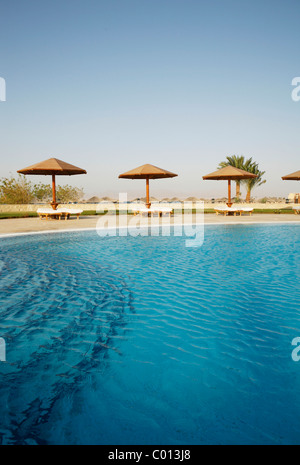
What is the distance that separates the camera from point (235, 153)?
36.5 m

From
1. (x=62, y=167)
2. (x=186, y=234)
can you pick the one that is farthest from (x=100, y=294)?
(x=62, y=167)

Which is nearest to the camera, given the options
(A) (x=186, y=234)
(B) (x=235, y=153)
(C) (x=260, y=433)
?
(C) (x=260, y=433)

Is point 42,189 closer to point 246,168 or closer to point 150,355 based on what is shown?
point 246,168

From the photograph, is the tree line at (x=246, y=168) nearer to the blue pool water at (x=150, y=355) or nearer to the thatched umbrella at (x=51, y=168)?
the thatched umbrella at (x=51, y=168)

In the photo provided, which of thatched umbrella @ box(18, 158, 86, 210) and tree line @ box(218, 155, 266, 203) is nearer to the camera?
thatched umbrella @ box(18, 158, 86, 210)

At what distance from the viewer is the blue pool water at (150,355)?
2146mm

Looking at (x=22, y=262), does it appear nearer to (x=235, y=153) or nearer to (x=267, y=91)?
(x=267, y=91)

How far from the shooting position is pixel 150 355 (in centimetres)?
317

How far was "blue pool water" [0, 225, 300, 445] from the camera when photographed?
2.15 meters

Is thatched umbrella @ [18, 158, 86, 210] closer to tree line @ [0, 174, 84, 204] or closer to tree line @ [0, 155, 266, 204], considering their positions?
tree line @ [0, 174, 84, 204]

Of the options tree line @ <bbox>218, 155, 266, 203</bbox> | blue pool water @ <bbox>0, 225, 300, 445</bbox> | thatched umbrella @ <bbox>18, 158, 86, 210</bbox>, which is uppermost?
tree line @ <bbox>218, 155, 266, 203</bbox>

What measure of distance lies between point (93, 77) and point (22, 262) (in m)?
20.4

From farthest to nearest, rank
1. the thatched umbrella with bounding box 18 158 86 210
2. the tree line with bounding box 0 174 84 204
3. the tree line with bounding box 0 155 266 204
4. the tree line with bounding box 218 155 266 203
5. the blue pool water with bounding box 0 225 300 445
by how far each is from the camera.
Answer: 1. the tree line with bounding box 218 155 266 203
2. the tree line with bounding box 0 155 266 204
3. the tree line with bounding box 0 174 84 204
4. the thatched umbrella with bounding box 18 158 86 210
5. the blue pool water with bounding box 0 225 300 445

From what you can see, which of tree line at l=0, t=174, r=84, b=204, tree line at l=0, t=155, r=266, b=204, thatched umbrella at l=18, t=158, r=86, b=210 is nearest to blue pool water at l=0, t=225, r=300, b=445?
thatched umbrella at l=18, t=158, r=86, b=210
